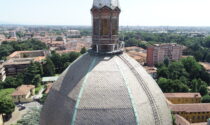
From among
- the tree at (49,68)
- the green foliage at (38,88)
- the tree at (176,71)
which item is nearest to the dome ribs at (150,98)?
the green foliage at (38,88)

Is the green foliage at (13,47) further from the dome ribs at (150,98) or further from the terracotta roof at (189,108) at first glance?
the dome ribs at (150,98)

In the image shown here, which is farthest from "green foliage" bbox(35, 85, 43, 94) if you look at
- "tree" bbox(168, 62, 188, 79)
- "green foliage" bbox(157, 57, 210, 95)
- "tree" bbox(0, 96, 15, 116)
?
"tree" bbox(168, 62, 188, 79)

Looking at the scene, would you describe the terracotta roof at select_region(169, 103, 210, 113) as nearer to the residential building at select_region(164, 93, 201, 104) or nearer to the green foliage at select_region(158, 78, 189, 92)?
the residential building at select_region(164, 93, 201, 104)

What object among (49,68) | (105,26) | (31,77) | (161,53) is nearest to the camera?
(105,26)

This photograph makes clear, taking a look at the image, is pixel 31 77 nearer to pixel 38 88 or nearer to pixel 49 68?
pixel 38 88

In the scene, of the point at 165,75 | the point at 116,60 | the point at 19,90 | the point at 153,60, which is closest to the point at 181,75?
the point at 165,75

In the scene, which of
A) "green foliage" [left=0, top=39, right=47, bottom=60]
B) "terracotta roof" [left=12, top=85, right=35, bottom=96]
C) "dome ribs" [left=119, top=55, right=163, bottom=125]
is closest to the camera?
"dome ribs" [left=119, top=55, right=163, bottom=125]

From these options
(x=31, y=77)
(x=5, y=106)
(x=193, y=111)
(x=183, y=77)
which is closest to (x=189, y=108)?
(x=193, y=111)
